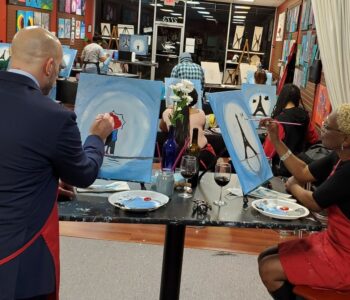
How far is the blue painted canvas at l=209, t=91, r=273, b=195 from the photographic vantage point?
79.8 inches

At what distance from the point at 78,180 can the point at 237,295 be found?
1615 mm

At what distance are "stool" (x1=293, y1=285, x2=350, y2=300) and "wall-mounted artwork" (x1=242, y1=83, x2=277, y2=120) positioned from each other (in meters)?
2.87

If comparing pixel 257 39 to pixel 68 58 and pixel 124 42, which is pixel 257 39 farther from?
pixel 68 58

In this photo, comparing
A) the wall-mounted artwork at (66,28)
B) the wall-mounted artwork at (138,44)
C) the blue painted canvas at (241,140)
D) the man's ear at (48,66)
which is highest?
the wall-mounted artwork at (66,28)

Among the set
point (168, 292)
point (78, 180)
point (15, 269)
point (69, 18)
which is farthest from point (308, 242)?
point (69, 18)

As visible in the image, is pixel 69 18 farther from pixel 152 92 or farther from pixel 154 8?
pixel 152 92

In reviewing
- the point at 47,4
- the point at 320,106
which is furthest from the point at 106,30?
the point at 320,106

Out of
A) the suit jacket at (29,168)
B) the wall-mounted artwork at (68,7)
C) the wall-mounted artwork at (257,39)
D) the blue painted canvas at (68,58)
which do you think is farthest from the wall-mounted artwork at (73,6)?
the suit jacket at (29,168)

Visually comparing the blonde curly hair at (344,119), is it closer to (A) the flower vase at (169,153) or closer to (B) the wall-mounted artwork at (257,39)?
(A) the flower vase at (169,153)

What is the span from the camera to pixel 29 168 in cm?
145

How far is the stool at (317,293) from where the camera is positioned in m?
1.84

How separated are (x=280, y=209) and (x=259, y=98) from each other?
2.87 meters

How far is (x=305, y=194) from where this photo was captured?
1959 mm

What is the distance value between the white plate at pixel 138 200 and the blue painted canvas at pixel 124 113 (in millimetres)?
150
